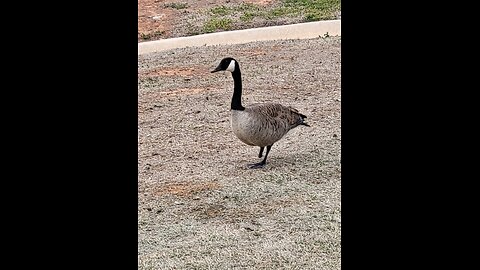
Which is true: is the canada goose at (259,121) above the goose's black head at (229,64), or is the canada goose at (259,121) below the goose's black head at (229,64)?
below

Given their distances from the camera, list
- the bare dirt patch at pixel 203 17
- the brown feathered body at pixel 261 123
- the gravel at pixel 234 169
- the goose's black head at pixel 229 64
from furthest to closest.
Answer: the bare dirt patch at pixel 203 17 → the goose's black head at pixel 229 64 → the brown feathered body at pixel 261 123 → the gravel at pixel 234 169

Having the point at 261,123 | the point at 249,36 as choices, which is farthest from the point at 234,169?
the point at 249,36

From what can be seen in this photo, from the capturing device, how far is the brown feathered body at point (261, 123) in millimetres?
6225

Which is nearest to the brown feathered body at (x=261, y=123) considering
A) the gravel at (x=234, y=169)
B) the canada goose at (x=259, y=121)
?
the canada goose at (x=259, y=121)

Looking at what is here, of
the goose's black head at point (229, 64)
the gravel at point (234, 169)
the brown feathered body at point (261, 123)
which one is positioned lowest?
the gravel at point (234, 169)

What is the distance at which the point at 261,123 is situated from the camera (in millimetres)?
6227

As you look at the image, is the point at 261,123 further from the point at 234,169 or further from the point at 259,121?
the point at 234,169

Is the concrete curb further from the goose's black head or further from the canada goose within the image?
the canada goose

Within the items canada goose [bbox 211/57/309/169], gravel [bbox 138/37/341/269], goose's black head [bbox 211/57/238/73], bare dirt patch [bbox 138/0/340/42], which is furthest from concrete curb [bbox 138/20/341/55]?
canada goose [bbox 211/57/309/169]

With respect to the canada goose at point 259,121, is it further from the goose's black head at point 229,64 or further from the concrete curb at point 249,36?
the concrete curb at point 249,36

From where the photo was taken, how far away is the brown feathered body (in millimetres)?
6225

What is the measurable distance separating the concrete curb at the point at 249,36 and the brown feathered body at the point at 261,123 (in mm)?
5323
